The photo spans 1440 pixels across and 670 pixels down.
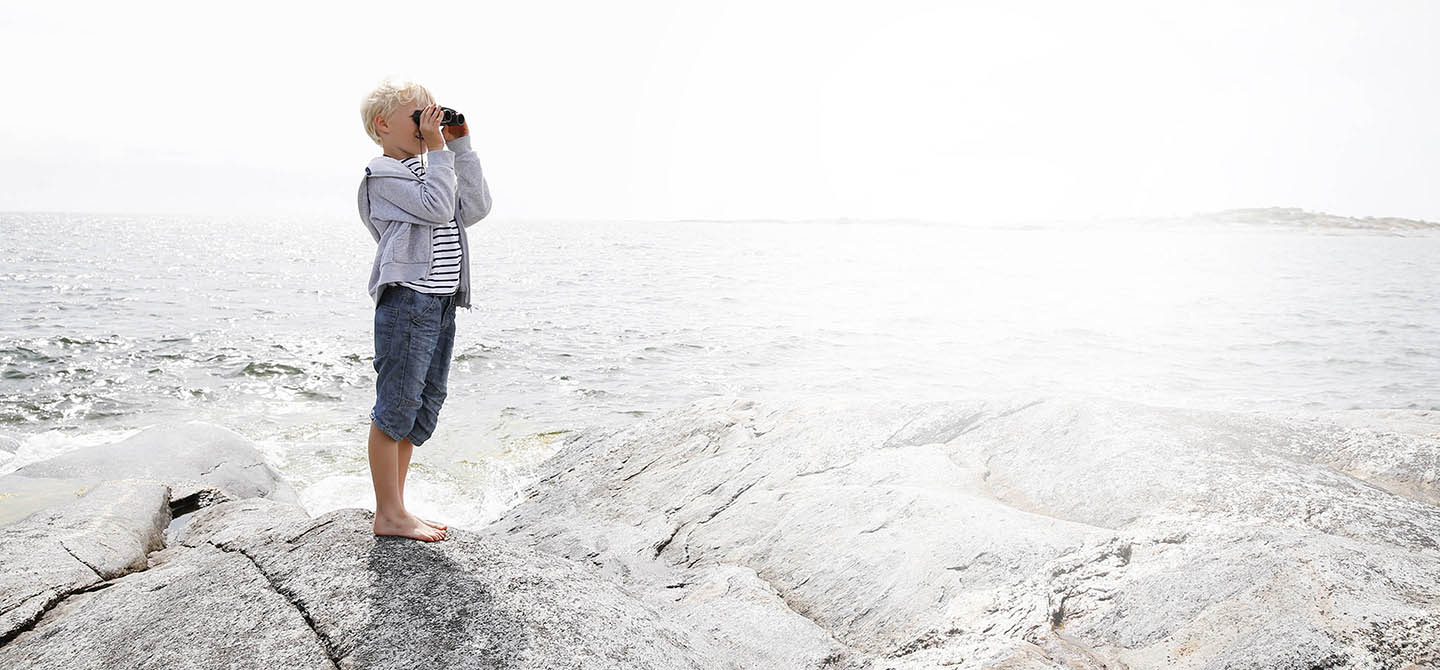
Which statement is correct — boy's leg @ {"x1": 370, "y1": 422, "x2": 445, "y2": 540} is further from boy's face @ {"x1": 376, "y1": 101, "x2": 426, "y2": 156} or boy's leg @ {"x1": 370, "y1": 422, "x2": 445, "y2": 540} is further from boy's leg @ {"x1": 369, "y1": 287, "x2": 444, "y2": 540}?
boy's face @ {"x1": 376, "y1": 101, "x2": 426, "y2": 156}

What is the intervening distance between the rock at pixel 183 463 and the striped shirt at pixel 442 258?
5387 millimetres

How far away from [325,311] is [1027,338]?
21.0 meters

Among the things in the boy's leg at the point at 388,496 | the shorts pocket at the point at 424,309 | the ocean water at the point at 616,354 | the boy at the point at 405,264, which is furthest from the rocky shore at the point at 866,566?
the ocean water at the point at 616,354

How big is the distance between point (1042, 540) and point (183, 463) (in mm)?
8223

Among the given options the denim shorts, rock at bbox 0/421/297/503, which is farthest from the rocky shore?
rock at bbox 0/421/297/503

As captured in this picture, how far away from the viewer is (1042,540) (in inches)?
158

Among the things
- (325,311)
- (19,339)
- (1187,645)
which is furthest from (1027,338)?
(19,339)

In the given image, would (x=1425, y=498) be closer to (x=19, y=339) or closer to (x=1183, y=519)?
(x=1183, y=519)

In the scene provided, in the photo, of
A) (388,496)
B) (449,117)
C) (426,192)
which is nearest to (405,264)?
(426,192)

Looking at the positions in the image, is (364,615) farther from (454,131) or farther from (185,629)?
(454,131)

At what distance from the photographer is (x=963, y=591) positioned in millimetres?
3748

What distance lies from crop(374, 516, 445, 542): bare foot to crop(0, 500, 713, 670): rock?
0.04 m

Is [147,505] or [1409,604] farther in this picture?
[147,505]

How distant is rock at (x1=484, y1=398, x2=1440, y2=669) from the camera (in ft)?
10.2
